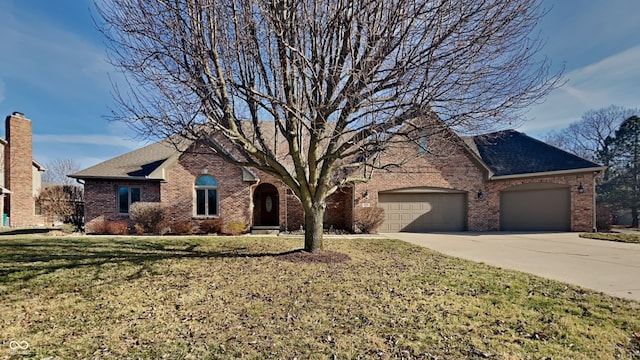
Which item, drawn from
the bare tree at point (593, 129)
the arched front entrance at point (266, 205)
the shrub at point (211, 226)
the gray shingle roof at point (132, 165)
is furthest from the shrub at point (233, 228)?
the bare tree at point (593, 129)

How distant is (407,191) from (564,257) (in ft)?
26.1

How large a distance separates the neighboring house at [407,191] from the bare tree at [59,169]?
41.5m

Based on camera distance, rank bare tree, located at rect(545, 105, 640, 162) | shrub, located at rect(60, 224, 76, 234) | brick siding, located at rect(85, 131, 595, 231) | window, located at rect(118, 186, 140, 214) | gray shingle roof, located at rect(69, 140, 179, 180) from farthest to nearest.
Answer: bare tree, located at rect(545, 105, 640, 162) → window, located at rect(118, 186, 140, 214) → brick siding, located at rect(85, 131, 595, 231) → gray shingle roof, located at rect(69, 140, 179, 180) → shrub, located at rect(60, 224, 76, 234)

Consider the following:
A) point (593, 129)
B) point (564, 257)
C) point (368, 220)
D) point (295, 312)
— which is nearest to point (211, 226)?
point (368, 220)

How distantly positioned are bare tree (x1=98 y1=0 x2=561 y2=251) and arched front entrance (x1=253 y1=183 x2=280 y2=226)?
11.4 metres

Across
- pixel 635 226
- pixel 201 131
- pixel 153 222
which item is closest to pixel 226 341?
pixel 201 131

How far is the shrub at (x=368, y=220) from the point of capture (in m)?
15.2

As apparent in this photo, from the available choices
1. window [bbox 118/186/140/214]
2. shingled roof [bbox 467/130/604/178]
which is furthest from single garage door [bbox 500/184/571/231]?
window [bbox 118/186/140/214]

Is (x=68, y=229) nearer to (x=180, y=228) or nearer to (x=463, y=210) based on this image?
(x=180, y=228)

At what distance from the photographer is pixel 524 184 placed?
16.6 m

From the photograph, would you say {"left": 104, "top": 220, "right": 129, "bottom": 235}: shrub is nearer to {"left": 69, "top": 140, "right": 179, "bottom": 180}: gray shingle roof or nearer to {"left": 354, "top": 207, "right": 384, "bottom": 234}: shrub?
{"left": 69, "top": 140, "right": 179, "bottom": 180}: gray shingle roof

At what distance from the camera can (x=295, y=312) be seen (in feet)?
15.3

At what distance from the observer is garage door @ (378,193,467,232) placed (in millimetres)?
16359

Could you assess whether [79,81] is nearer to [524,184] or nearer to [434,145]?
[434,145]
